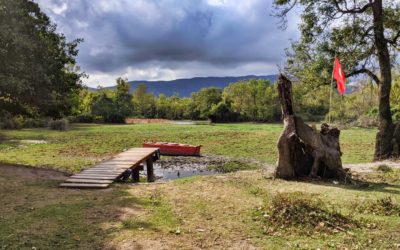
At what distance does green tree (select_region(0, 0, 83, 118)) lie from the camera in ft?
49.2

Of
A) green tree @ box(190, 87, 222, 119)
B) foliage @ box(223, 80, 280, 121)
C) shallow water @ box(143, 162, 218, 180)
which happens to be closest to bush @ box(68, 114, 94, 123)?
green tree @ box(190, 87, 222, 119)

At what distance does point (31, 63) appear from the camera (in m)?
15.9

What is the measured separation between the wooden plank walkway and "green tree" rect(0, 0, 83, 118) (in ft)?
12.9

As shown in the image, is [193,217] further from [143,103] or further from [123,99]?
[143,103]

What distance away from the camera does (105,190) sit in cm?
1147

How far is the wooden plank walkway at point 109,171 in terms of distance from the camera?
1215cm

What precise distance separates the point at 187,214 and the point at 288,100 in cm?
616

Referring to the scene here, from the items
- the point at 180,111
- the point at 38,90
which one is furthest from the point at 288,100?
Answer: the point at 180,111

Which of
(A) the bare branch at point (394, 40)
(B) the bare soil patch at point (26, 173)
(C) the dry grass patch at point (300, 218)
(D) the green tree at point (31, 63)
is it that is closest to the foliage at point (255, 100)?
(A) the bare branch at point (394, 40)

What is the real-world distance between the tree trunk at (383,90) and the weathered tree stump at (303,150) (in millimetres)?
5773

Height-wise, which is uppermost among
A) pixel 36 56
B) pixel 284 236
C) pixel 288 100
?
pixel 36 56

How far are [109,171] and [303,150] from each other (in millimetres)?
6782

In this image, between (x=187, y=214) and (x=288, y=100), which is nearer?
(x=187, y=214)

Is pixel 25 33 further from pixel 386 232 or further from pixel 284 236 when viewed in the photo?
pixel 386 232
